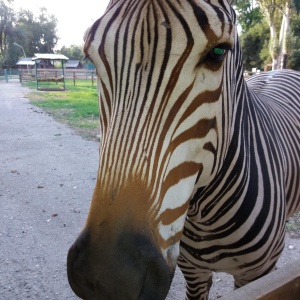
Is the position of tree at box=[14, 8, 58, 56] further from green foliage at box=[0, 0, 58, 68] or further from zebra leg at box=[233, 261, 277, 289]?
zebra leg at box=[233, 261, 277, 289]

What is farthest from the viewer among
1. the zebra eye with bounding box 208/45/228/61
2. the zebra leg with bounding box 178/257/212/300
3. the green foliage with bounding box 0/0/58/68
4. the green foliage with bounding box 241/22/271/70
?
the green foliage with bounding box 0/0/58/68

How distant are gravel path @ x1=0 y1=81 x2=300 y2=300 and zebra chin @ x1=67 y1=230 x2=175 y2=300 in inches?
89.3

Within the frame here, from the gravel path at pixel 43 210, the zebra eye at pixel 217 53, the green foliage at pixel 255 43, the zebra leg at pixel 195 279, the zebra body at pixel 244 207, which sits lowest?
the gravel path at pixel 43 210

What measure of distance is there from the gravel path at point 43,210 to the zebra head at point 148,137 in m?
2.29

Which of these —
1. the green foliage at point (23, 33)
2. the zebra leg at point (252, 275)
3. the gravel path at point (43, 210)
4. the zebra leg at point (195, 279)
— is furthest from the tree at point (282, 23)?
the green foliage at point (23, 33)

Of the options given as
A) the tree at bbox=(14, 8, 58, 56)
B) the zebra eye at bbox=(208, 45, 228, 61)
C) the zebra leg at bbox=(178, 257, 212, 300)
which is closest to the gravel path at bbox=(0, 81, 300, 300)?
the zebra leg at bbox=(178, 257, 212, 300)

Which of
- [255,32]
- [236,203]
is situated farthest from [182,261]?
[255,32]

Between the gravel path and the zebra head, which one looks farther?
the gravel path

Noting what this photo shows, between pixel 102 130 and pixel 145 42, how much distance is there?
394mm

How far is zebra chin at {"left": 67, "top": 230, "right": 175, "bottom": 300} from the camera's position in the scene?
1.02 m

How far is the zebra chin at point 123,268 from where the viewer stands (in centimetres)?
102

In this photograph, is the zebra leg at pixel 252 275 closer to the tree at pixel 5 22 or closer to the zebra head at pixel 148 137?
the zebra head at pixel 148 137

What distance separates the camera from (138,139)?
1119 millimetres

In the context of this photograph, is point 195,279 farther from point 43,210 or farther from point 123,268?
point 43,210
